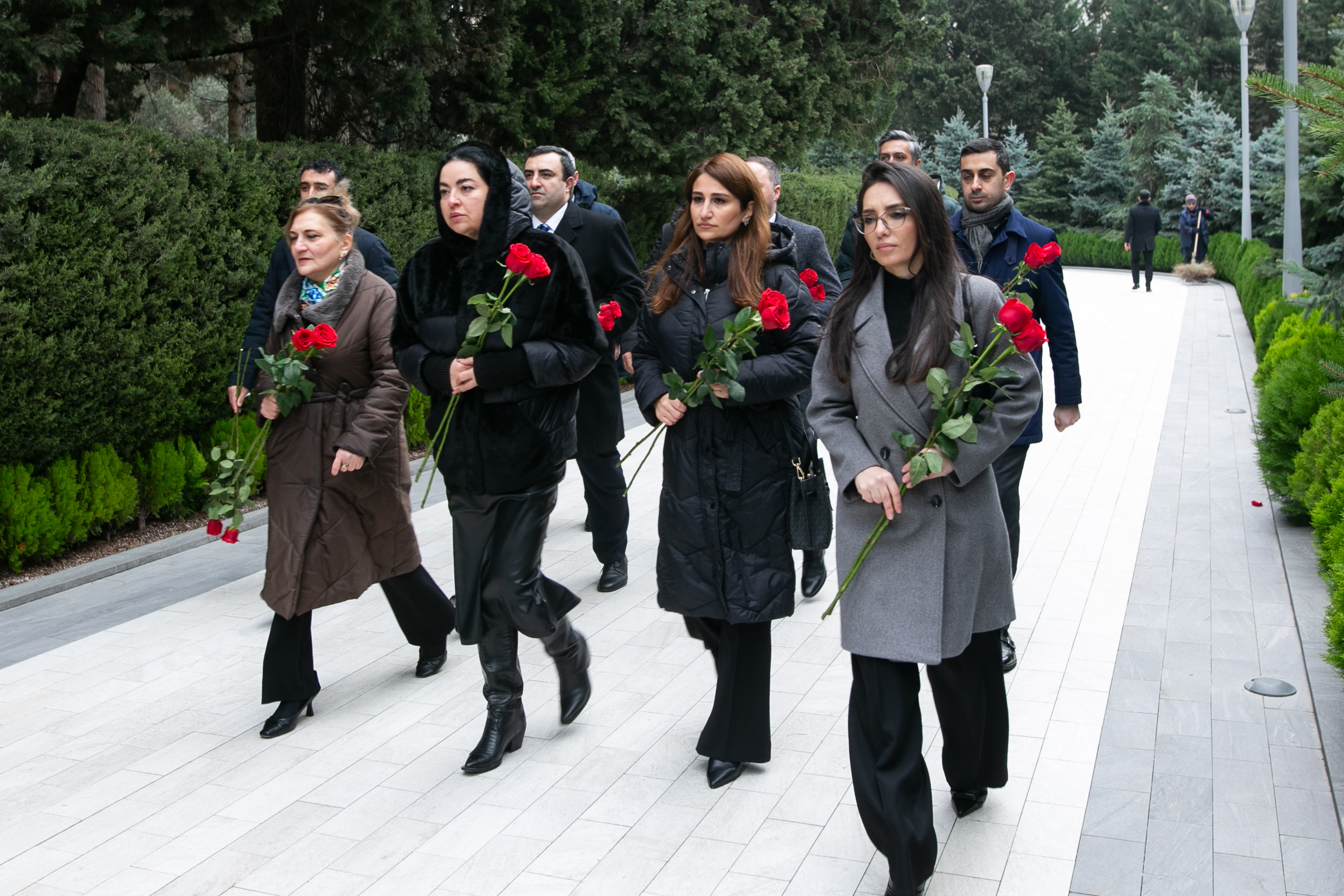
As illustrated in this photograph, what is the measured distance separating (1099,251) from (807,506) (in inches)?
1339

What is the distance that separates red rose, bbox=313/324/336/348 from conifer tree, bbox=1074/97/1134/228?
3738 cm

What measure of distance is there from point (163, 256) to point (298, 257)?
10.6ft

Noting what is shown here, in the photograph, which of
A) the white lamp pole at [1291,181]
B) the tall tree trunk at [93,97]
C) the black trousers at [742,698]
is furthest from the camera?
the white lamp pole at [1291,181]

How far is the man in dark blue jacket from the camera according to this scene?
575cm

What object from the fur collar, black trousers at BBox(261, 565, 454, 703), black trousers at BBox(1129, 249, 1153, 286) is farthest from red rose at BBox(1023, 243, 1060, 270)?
black trousers at BBox(1129, 249, 1153, 286)

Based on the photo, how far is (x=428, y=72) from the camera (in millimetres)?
11438

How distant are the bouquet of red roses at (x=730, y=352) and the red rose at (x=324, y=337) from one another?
1.32 metres

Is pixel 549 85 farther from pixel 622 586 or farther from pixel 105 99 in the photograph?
pixel 622 586

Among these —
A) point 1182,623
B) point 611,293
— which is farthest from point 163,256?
point 1182,623

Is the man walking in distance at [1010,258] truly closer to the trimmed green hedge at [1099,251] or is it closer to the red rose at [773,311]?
the red rose at [773,311]

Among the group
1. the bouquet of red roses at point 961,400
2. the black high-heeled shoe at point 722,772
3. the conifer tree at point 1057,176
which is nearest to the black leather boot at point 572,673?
the black high-heeled shoe at point 722,772

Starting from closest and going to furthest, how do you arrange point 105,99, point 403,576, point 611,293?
point 403,576 → point 611,293 → point 105,99

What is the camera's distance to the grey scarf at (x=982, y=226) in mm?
5555

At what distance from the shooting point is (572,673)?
16.7ft
